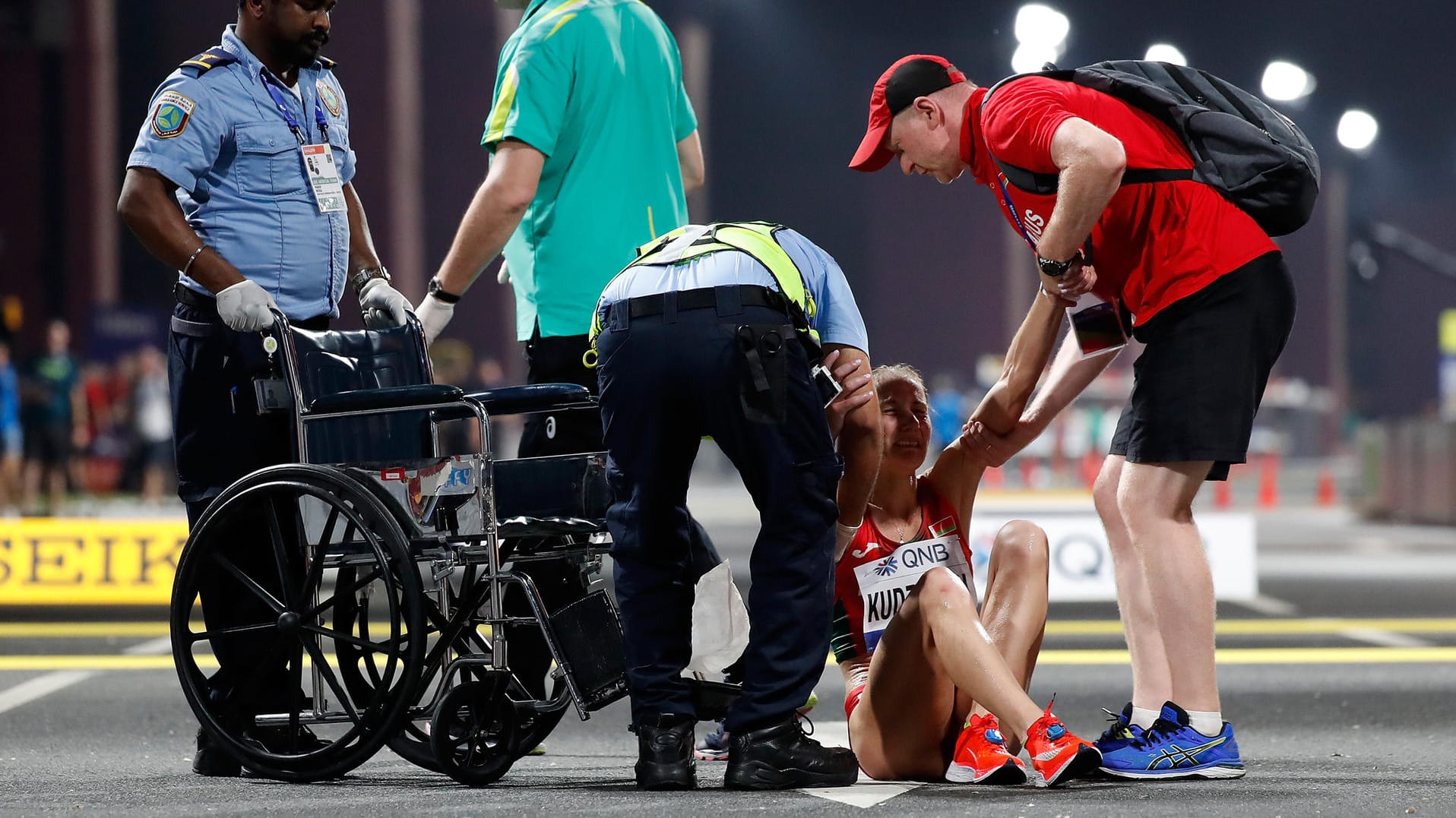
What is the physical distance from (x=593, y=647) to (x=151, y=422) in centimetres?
1486

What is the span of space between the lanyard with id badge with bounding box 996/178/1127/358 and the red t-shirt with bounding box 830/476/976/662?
519mm

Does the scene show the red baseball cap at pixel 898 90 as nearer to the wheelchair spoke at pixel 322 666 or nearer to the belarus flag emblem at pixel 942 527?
the belarus flag emblem at pixel 942 527

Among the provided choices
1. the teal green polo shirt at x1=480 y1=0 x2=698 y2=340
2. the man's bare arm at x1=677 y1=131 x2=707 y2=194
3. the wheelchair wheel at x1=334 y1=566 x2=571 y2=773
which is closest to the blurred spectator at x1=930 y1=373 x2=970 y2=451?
the man's bare arm at x1=677 y1=131 x2=707 y2=194

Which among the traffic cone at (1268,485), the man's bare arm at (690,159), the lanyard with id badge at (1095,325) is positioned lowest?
the traffic cone at (1268,485)

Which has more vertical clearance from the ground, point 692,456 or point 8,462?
point 692,456

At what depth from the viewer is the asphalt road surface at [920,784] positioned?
3.36 metres

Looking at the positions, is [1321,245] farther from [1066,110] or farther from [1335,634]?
[1066,110]

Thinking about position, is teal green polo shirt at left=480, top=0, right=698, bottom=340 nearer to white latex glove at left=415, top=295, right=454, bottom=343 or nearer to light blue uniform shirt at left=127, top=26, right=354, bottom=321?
white latex glove at left=415, top=295, right=454, bottom=343

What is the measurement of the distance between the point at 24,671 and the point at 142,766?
2.39 meters

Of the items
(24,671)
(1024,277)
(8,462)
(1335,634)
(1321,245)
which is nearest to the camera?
(24,671)

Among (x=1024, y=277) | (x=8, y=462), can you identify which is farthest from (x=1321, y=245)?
(x=8, y=462)

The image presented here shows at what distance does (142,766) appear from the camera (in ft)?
13.6

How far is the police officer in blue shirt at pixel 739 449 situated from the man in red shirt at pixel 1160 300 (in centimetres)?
46

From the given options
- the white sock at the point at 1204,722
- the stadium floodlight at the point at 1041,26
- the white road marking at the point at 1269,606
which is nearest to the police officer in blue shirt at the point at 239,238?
the white sock at the point at 1204,722
